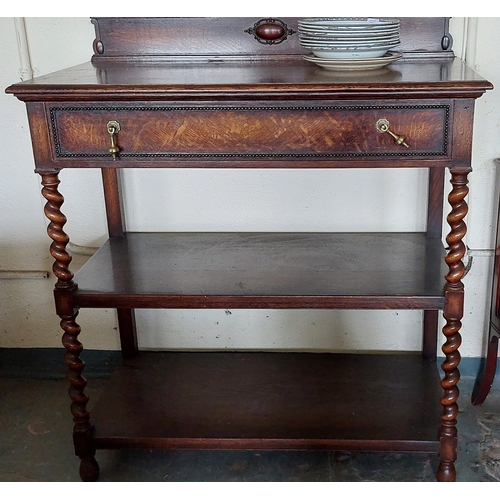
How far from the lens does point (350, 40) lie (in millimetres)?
1710

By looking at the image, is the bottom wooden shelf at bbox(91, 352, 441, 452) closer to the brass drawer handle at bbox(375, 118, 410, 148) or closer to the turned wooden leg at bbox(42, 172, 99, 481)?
the turned wooden leg at bbox(42, 172, 99, 481)

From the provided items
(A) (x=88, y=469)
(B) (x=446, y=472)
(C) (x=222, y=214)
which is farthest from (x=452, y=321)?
(A) (x=88, y=469)

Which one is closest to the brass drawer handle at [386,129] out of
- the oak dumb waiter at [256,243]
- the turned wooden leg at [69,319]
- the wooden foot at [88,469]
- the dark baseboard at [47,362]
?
the oak dumb waiter at [256,243]

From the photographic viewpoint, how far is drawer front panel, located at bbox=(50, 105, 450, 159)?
1623 millimetres

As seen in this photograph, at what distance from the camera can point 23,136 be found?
2398 millimetres

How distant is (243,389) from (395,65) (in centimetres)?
113

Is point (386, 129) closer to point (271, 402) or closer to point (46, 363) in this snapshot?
point (271, 402)

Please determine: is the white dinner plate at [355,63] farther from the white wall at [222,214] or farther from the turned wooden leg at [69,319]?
the turned wooden leg at [69,319]

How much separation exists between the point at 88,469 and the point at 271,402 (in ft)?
1.99

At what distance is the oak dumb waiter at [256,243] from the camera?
1.63 metres

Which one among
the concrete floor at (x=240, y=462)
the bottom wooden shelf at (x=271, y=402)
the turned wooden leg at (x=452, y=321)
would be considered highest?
the turned wooden leg at (x=452, y=321)

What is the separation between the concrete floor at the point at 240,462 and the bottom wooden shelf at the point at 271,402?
0.58 ft
